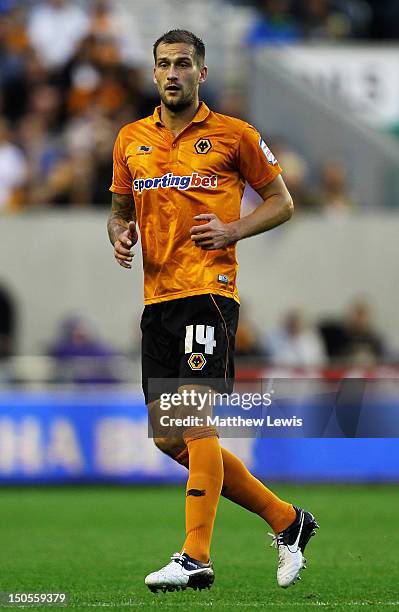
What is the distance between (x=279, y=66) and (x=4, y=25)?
3.48 metres

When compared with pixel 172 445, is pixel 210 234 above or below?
above

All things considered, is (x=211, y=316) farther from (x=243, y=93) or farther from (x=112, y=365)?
(x=243, y=93)

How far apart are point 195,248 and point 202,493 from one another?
109 centimetres

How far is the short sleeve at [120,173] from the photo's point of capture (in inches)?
266

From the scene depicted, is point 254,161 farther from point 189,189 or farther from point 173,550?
point 173,550

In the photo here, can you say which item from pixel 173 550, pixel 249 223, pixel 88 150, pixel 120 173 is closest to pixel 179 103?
pixel 120 173

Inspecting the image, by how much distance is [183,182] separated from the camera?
649 centimetres

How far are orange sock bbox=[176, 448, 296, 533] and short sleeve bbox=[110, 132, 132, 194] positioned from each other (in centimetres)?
129

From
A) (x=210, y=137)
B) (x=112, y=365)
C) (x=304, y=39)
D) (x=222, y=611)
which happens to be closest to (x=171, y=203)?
(x=210, y=137)

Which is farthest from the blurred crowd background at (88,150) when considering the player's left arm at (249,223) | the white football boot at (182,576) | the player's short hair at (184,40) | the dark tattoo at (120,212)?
the white football boot at (182,576)

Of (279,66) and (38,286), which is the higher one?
(279,66)

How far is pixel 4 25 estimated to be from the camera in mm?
17531

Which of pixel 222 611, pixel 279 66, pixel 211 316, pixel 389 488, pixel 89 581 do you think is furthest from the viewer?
pixel 279 66

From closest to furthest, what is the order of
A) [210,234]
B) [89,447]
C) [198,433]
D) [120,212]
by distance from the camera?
[210,234] → [198,433] → [120,212] → [89,447]
